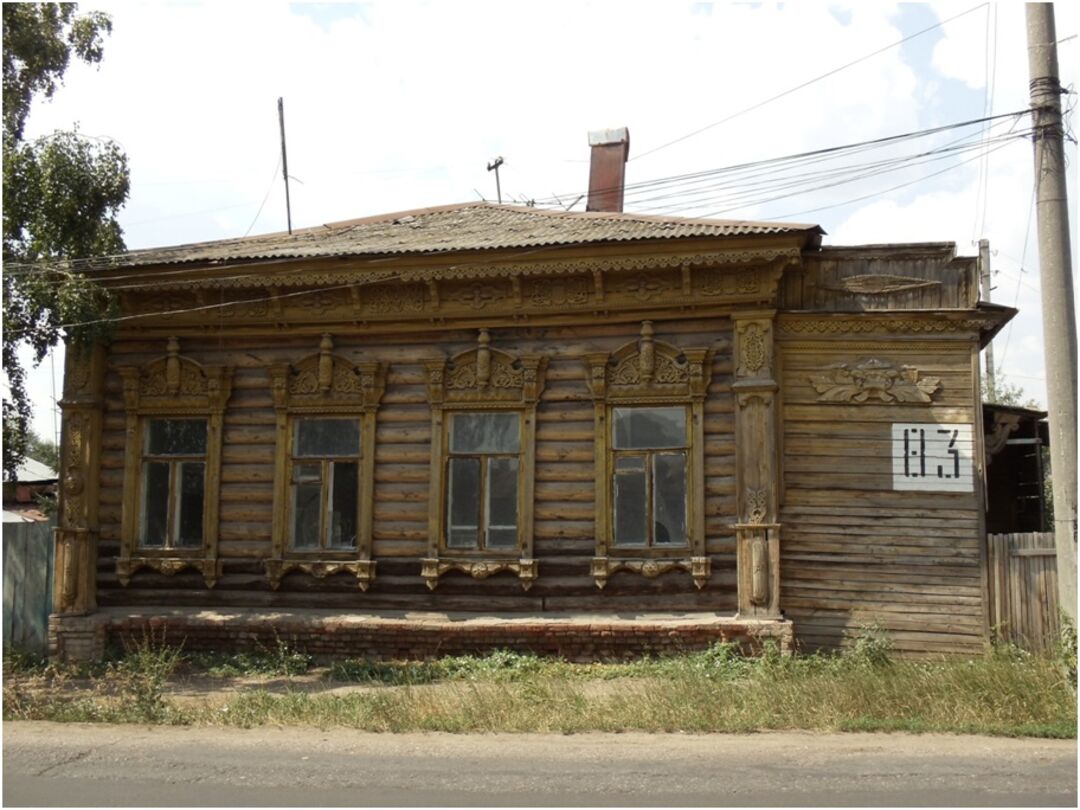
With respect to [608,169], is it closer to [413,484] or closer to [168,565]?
[413,484]

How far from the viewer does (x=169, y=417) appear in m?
13.5

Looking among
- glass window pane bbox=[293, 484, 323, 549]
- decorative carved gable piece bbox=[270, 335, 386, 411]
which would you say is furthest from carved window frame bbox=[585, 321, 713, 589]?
glass window pane bbox=[293, 484, 323, 549]

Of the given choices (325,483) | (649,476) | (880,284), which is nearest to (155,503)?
(325,483)

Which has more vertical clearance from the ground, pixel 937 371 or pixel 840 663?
pixel 937 371

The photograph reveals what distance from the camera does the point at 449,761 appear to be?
743 centimetres

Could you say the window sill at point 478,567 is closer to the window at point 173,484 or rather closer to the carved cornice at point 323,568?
the carved cornice at point 323,568

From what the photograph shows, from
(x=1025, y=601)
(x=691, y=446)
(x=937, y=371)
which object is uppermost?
(x=937, y=371)

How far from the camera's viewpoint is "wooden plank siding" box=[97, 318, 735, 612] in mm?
12070

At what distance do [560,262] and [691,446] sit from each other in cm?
263

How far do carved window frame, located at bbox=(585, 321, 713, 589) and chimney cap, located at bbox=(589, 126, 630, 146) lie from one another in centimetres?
520

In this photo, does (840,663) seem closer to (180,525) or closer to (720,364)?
(720,364)

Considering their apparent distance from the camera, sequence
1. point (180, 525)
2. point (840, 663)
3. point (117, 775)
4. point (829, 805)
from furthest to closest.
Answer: point (180, 525)
point (840, 663)
point (117, 775)
point (829, 805)

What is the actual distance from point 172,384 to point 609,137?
767 centimetres

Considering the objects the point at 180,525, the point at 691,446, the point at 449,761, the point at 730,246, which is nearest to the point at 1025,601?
the point at 691,446
